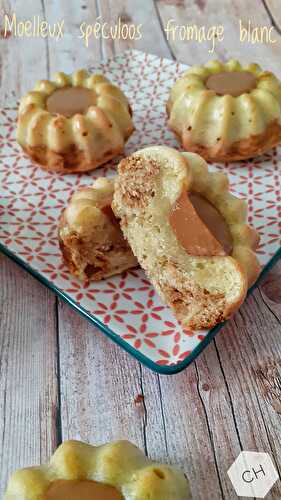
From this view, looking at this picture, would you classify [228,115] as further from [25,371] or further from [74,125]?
[25,371]

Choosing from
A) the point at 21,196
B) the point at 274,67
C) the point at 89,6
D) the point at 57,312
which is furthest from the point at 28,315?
the point at 89,6

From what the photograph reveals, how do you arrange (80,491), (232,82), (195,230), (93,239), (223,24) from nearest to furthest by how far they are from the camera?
(80,491), (195,230), (93,239), (232,82), (223,24)

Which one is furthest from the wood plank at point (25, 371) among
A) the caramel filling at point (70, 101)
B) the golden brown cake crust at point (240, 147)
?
the golden brown cake crust at point (240, 147)

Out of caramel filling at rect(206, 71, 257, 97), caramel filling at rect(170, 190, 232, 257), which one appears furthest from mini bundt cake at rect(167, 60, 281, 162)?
caramel filling at rect(170, 190, 232, 257)

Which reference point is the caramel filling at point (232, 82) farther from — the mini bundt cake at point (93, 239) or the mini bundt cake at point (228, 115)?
the mini bundt cake at point (93, 239)

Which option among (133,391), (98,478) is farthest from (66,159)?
(98,478)

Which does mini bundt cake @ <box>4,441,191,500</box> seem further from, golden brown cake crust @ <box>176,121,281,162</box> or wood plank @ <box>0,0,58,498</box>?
golden brown cake crust @ <box>176,121,281,162</box>
